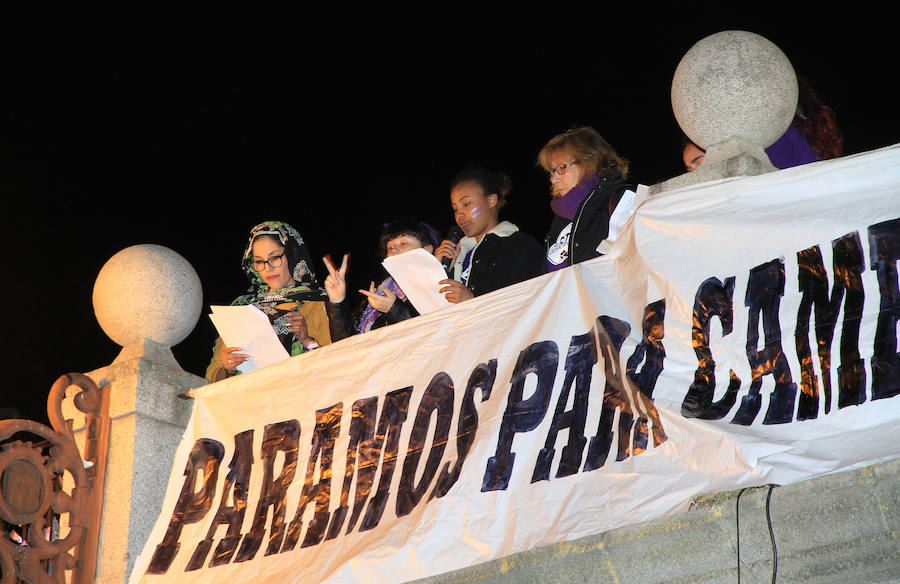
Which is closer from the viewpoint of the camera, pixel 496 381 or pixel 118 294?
pixel 496 381

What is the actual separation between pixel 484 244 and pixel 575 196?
2.42ft

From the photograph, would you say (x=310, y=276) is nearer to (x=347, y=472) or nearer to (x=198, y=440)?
(x=198, y=440)

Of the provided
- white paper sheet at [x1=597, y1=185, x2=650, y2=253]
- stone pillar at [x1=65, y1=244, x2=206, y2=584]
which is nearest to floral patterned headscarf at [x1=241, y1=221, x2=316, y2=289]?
stone pillar at [x1=65, y1=244, x2=206, y2=584]

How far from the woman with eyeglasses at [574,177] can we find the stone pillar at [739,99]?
21.2 inches

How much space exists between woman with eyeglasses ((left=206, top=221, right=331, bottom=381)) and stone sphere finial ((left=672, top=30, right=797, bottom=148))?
9.13 ft

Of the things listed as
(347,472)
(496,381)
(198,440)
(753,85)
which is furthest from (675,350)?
(198,440)

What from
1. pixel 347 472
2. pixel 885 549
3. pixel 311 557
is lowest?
pixel 885 549

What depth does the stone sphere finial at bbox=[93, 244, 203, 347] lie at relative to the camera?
6.38m

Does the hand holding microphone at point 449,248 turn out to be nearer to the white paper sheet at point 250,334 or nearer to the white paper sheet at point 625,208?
the white paper sheet at point 250,334

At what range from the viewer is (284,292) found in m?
6.58

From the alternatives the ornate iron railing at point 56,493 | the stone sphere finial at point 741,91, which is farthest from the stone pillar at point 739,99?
the ornate iron railing at point 56,493

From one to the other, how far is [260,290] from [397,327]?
1814mm

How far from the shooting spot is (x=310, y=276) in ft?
22.0

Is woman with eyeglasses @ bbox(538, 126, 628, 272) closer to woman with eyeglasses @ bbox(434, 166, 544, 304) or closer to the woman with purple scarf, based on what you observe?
woman with eyeglasses @ bbox(434, 166, 544, 304)
